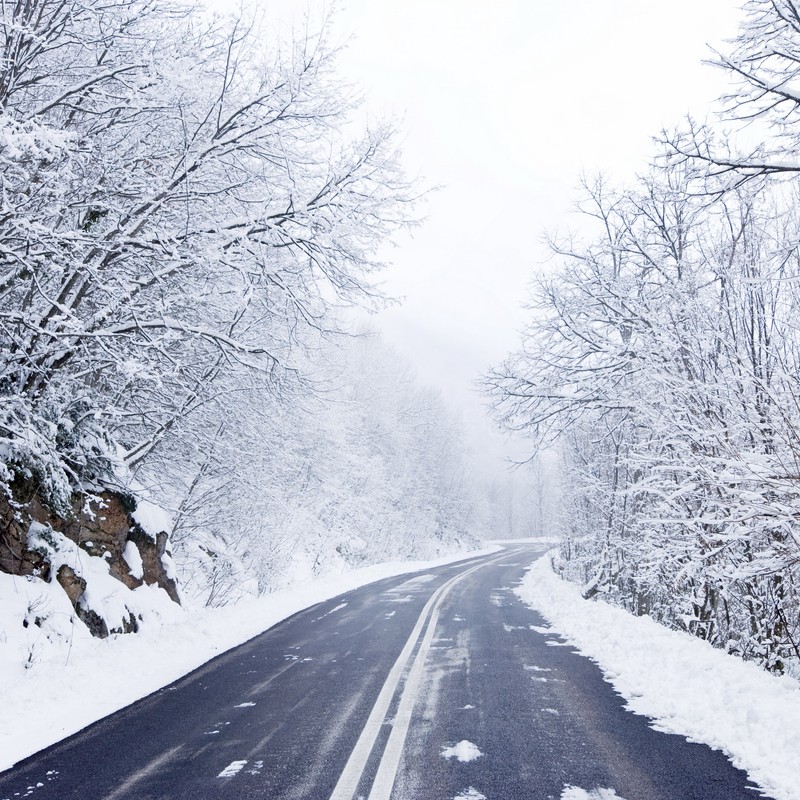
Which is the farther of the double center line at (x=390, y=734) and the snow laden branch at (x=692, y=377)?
the snow laden branch at (x=692, y=377)

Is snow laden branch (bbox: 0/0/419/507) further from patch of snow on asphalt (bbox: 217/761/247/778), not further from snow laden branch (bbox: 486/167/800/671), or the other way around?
patch of snow on asphalt (bbox: 217/761/247/778)

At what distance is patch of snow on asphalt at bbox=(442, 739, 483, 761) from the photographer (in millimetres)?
4624

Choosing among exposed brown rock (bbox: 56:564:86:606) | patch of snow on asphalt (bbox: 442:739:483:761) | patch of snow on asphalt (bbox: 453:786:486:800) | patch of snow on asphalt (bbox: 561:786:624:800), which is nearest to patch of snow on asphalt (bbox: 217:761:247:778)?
patch of snow on asphalt (bbox: 442:739:483:761)

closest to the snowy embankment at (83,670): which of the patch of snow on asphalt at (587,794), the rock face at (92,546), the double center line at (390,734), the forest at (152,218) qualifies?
the rock face at (92,546)

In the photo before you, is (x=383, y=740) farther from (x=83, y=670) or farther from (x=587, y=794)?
(x=83, y=670)

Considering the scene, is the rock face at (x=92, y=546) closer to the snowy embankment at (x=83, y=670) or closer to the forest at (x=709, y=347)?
the snowy embankment at (x=83, y=670)

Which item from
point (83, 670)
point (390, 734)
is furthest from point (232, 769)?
point (83, 670)

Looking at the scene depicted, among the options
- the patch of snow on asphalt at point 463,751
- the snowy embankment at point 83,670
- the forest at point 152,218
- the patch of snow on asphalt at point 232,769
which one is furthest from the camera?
the forest at point 152,218

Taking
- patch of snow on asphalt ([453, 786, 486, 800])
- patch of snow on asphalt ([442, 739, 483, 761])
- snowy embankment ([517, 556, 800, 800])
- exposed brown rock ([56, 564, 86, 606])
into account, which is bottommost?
snowy embankment ([517, 556, 800, 800])

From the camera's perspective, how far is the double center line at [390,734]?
4047 millimetres

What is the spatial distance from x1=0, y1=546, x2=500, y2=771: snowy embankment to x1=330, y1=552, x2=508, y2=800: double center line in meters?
2.58

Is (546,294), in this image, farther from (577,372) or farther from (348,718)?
(348,718)

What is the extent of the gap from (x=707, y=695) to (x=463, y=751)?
2797 millimetres

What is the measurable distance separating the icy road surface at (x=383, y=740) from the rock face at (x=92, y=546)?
7.34ft
